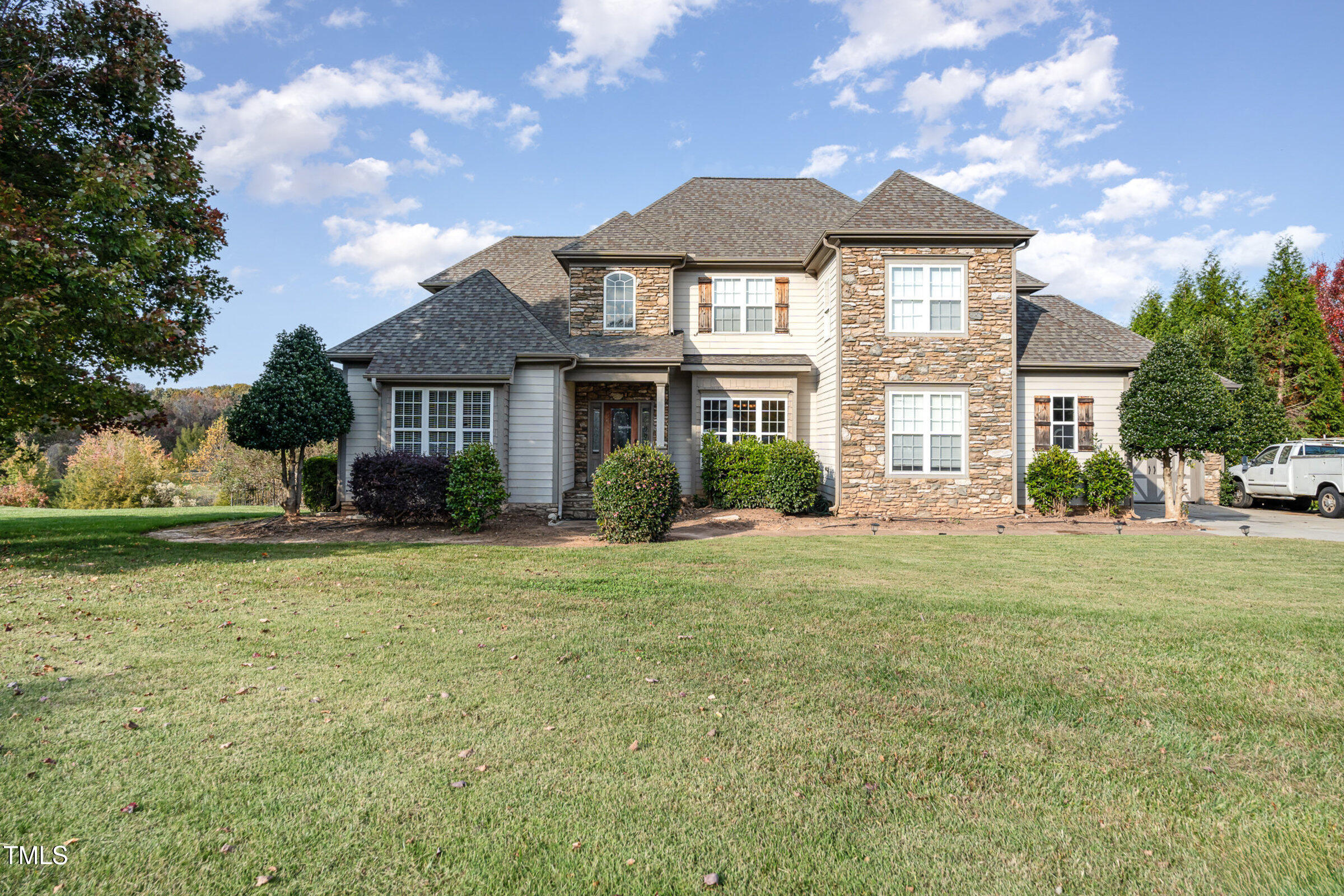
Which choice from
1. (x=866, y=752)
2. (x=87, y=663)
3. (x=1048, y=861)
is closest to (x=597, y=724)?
(x=866, y=752)

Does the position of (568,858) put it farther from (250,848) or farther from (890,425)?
(890,425)

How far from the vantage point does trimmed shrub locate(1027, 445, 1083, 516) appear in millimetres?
14781

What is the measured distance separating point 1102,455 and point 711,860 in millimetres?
15711

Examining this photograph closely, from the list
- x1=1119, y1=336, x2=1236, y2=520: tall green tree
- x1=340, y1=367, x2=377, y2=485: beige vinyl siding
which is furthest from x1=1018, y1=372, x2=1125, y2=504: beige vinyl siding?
x1=340, y1=367, x2=377, y2=485: beige vinyl siding

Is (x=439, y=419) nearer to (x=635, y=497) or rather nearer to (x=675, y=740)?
(x=635, y=497)

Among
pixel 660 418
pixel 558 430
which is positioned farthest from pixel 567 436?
pixel 660 418

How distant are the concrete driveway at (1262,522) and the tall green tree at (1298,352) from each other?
337 inches

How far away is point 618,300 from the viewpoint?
55.9 ft

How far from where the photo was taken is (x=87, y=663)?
15.6ft

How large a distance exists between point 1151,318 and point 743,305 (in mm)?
25729

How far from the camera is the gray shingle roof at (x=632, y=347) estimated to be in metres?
15.4

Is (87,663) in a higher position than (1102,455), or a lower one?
lower

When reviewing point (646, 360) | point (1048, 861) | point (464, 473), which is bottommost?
point (1048, 861)

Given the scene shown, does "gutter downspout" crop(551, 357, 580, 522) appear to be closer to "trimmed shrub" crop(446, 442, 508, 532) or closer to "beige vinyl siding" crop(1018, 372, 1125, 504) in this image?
"trimmed shrub" crop(446, 442, 508, 532)
